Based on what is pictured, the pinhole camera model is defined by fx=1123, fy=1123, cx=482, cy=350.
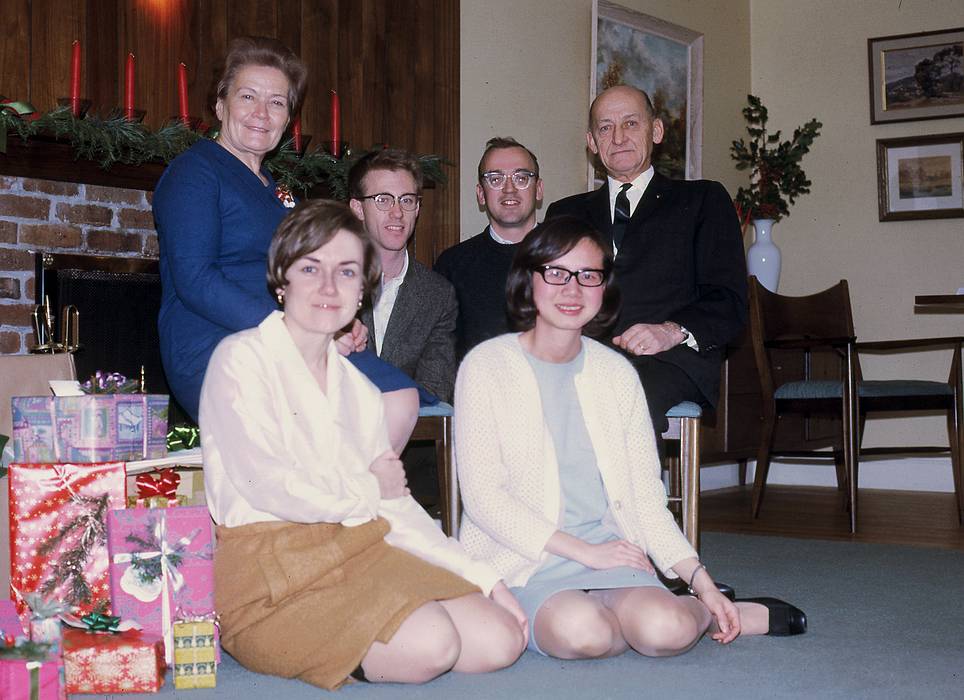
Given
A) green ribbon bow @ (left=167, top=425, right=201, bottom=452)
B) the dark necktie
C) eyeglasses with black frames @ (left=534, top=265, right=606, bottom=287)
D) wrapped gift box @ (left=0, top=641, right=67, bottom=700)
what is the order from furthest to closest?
the dark necktie → green ribbon bow @ (left=167, top=425, right=201, bottom=452) → eyeglasses with black frames @ (left=534, top=265, right=606, bottom=287) → wrapped gift box @ (left=0, top=641, right=67, bottom=700)

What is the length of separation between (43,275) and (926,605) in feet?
7.99

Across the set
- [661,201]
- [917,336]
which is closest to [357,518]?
[661,201]

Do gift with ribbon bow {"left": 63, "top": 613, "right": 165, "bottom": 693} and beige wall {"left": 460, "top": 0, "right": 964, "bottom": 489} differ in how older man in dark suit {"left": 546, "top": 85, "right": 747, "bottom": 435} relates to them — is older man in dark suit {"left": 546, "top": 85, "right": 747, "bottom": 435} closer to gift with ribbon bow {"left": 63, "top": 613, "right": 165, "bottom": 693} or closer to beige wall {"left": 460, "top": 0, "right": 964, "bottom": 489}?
gift with ribbon bow {"left": 63, "top": 613, "right": 165, "bottom": 693}

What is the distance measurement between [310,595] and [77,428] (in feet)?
2.14

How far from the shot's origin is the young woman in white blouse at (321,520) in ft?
6.12

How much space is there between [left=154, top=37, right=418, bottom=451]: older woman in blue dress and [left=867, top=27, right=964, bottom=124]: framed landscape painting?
4475mm

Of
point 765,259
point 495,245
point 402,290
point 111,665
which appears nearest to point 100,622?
point 111,665

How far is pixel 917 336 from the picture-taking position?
598cm

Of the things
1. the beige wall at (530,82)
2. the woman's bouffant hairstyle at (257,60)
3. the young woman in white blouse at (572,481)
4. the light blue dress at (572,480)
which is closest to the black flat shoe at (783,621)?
the young woman in white blouse at (572,481)

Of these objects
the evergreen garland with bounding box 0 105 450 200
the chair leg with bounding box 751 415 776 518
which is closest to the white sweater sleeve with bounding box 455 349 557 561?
the evergreen garland with bounding box 0 105 450 200

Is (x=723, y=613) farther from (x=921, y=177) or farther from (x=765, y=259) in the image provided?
(x=921, y=177)

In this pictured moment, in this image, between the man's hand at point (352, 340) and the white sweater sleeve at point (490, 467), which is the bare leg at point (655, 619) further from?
the man's hand at point (352, 340)

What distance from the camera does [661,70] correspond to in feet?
18.3

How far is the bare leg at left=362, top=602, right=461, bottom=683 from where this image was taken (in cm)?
186
